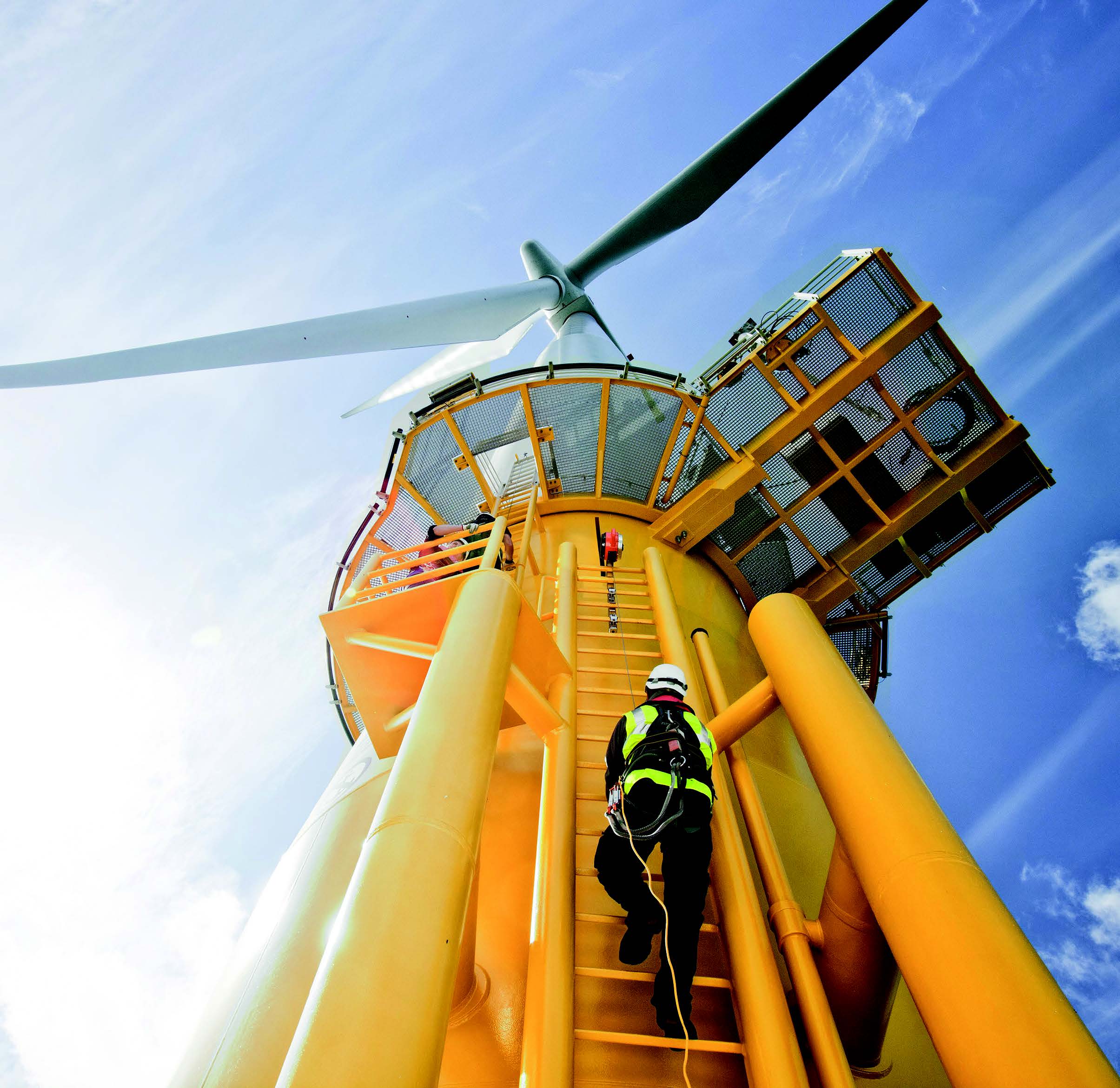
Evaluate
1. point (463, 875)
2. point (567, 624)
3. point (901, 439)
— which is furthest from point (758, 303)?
point (463, 875)

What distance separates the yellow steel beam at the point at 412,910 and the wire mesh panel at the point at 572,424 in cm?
877

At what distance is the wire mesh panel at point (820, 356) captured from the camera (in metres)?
12.4

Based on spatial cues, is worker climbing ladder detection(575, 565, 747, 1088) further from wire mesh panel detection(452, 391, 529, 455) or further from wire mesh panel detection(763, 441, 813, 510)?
wire mesh panel detection(452, 391, 529, 455)

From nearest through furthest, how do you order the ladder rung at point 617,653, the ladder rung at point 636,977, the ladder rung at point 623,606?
1. the ladder rung at point 636,977
2. the ladder rung at point 617,653
3. the ladder rung at point 623,606

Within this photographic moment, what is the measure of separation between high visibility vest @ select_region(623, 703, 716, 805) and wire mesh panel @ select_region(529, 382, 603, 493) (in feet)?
27.9

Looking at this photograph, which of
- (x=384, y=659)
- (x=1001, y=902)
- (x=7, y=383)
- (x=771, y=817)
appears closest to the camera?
(x=1001, y=902)

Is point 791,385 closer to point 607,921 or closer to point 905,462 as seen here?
point 905,462

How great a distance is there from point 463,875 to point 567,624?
4403mm

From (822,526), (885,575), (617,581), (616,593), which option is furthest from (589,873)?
(885,575)

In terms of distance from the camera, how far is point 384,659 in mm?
6949

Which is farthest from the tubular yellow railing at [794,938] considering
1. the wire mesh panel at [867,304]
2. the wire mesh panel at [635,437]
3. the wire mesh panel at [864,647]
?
the wire mesh panel at [864,647]

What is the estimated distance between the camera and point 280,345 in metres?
8.84

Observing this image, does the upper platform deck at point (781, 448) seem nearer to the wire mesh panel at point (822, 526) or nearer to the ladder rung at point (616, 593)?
the wire mesh panel at point (822, 526)

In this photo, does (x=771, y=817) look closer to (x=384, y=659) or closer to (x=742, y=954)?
(x=742, y=954)
